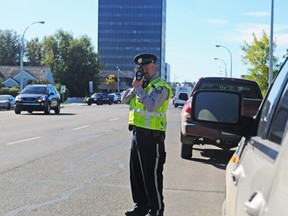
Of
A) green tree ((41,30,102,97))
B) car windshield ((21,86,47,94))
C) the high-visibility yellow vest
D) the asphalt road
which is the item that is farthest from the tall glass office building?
the high-visibility yellow vest

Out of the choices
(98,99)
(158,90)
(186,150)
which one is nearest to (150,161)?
(158,90)

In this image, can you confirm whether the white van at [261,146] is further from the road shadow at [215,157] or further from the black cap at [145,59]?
the road shadow at [215,157]

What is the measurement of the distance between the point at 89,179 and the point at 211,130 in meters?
2.74

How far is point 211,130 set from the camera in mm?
9586

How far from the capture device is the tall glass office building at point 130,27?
148375 millimetres

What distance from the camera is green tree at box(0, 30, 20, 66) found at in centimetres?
13150

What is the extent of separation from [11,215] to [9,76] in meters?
89.5

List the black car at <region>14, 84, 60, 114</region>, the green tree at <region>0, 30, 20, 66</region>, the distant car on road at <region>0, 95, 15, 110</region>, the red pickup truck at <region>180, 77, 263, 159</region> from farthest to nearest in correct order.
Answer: the green tree at <region>0, 30, 20, 66</region> → the distant car on road at <region>0, 95, 15, 110</region> → the black car at <region>14, 84, 60, 114</region> → the red pickup truck at <region>180, 77, 263, 159</region>

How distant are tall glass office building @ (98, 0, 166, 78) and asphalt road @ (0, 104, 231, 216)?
136 m

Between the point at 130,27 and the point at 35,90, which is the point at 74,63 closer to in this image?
the point at 130,27

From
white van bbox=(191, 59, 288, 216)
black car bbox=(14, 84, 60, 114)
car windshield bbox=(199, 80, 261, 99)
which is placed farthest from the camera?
black car bbox=(14, 84, 60, 114)

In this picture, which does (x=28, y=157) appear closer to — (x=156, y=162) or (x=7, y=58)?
(x=156, y=162)

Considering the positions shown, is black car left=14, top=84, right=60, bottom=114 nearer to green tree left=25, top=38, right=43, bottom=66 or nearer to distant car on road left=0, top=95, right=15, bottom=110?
distant car on road left=0, top=95, right=15, bottom=110

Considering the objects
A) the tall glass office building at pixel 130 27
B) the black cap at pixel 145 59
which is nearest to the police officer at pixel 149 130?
the black cap at pixel 145 59
